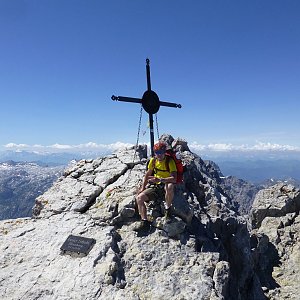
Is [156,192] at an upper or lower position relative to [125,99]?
lower

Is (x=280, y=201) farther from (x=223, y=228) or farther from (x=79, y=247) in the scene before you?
(x=79, y=247)

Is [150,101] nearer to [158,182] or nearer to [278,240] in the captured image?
[158,182]

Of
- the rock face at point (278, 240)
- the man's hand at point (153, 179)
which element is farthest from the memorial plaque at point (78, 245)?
the rock face at point (278, 240)

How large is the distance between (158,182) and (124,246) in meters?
3.83

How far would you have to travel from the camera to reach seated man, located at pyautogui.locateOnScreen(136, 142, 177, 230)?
611 inches

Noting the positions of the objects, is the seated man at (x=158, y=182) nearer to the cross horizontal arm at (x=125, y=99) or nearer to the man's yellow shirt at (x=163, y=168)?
the man's yellow shirt at (x=163, y=168)

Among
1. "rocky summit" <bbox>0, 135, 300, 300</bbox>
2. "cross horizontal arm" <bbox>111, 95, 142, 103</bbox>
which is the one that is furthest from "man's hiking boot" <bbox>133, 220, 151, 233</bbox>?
"cross horizontal arm" <bbox>111, 95, 142, 103</bbox>

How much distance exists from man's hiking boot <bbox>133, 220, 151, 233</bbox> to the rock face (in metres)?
12.5

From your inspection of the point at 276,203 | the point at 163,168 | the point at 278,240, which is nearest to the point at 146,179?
the point at 163,168

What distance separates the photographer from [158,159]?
52.5 ft

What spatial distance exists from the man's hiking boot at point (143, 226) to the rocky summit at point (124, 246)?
0.21m

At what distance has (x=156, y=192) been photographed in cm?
1636

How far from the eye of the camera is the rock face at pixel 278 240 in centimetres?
2353

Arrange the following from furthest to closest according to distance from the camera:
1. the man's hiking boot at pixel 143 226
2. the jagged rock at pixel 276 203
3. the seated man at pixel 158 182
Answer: the jagged rock at pixel 276 203 → the man's hiking boot at pixel 143 226 → the seated man at pixel 158 182
